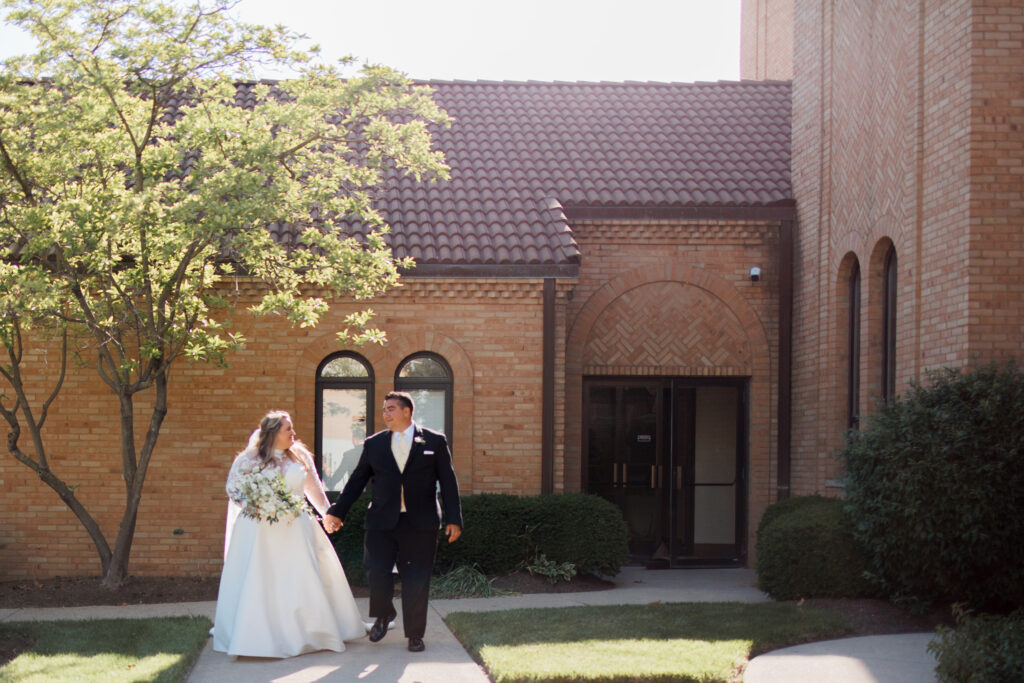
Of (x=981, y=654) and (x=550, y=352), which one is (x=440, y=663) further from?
(x=550, y=352)

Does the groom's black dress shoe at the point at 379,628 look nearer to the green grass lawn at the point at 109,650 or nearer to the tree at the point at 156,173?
the green grass lawn at the point at 109,650

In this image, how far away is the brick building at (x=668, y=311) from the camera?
1215 cm

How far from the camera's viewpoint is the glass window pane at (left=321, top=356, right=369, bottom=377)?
51.2 feet

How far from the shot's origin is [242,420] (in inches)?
595

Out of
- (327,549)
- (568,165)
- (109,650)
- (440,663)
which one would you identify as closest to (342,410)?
(568,165)

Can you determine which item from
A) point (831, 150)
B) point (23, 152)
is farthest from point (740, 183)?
point (23, 152)

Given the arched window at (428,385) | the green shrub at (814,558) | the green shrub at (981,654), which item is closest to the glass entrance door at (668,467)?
the arched window at (428,385)

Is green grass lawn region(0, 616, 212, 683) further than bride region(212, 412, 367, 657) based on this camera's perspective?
No

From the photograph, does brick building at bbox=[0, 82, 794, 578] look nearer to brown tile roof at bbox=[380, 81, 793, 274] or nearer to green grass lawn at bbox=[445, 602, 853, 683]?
brown tile roof at bbox=[380, 81, 793, 274]

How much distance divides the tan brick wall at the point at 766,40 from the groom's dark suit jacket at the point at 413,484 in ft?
59.7

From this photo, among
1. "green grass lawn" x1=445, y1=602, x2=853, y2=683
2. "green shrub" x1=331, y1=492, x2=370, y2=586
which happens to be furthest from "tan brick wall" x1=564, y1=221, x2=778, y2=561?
"green grass lawn" x1=445, y1=602, x2=853, y2=683

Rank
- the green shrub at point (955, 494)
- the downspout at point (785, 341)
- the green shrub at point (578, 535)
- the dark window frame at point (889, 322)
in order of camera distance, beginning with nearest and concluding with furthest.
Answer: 1. the green shrub at point (955, 494)
2. the dark window frame at point (889, 322)
3. the green shrub at point (578, 535)
4. the downspout at point (785, 341)

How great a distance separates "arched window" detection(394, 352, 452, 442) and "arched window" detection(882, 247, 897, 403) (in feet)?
18.2

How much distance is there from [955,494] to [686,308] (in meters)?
6.70
